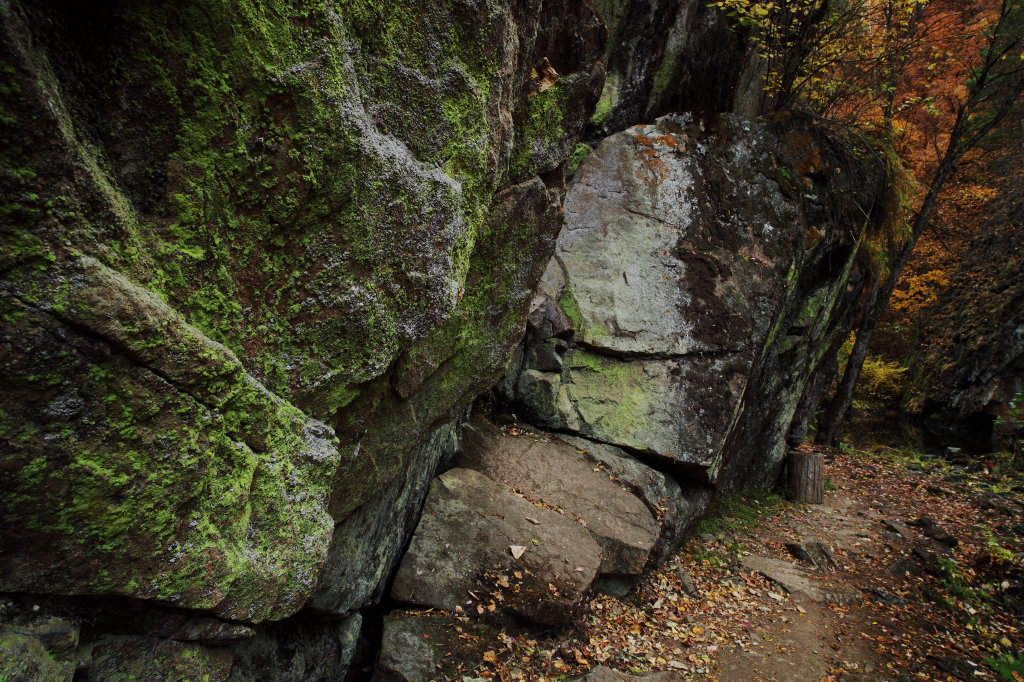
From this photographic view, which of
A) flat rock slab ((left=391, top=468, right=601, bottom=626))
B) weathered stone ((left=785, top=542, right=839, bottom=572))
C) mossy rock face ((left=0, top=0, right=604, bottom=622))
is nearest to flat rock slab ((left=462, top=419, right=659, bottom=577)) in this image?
flat rock slab ((left=391, top=468, right=601, bottom=626))

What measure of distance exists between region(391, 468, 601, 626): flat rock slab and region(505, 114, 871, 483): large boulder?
7.64 ft

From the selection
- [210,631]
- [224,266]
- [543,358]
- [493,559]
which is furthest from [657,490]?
[224,266]

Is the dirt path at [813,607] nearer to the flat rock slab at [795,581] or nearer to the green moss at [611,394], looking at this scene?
the flat rock slab at [795,581]

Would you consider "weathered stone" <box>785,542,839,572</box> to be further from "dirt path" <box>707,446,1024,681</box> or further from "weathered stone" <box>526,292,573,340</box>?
"weathered stone" <box>526,292,573,340</box>

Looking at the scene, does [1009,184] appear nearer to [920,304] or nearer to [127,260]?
[920,304]

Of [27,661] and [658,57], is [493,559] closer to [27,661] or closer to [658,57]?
[27,661]

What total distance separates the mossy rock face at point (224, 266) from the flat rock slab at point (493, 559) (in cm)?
139

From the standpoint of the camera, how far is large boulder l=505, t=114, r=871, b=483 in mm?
8180

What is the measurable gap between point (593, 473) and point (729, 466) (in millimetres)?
3530

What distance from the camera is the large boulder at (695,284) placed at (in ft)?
26.8

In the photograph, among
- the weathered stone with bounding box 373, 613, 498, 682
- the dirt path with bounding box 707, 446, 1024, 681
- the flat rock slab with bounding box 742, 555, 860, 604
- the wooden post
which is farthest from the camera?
the wooden post

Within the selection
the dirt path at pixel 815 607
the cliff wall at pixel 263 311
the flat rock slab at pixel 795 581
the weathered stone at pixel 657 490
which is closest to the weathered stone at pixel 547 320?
the weathered stone at pixel 657 490

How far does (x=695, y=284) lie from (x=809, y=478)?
5084 millimetres

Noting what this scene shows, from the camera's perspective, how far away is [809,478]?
10.6 metres
